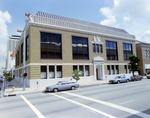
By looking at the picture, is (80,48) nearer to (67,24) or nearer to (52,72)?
(67,24)

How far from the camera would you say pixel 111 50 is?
33031 millimetres

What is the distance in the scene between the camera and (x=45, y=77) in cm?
2278

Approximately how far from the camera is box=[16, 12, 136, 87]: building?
22000 millimetres

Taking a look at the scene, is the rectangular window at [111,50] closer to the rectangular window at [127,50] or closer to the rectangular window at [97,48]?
the rectangular window at [97,48]

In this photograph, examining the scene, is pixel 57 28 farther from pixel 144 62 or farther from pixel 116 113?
pixel 144 62

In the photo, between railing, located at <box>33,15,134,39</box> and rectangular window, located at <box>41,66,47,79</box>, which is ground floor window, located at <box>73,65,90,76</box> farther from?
railing, located at <box>33,15,134,39</box>

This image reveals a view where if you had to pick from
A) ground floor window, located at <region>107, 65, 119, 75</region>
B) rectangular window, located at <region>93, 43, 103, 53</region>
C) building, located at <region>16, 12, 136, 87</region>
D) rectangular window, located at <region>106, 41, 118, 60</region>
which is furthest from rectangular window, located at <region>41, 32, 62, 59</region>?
ground floor window, located at <region>107, 65, 119, 75</region>

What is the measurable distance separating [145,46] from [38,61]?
3712 cm

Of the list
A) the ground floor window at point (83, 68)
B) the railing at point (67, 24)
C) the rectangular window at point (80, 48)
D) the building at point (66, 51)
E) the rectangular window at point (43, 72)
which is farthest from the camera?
the rectangular window at point (80, 48)

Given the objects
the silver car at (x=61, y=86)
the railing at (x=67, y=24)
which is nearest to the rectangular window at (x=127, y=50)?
the railing at (x=67, y=24)

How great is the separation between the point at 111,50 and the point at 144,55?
15684 mm

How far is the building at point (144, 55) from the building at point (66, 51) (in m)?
8.56

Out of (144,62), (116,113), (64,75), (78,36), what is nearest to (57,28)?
(78,36)

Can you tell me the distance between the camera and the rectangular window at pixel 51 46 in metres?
23.1
